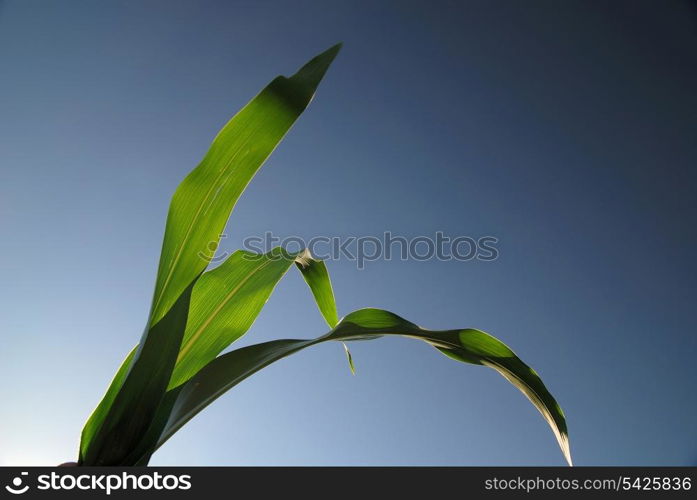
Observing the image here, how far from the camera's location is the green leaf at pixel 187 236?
28cm

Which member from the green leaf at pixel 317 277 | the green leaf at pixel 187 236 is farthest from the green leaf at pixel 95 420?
the green leaf at pixel 317 277

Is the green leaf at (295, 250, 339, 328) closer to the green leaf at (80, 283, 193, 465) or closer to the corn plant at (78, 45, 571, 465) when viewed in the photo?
the corn plant at (78, 45, 571, 465)

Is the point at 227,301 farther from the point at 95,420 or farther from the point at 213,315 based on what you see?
the point at 95,420

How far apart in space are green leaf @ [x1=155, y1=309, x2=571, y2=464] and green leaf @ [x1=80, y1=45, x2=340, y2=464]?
0.11 ft

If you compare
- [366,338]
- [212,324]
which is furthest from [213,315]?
[366,338]

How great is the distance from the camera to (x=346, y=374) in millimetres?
2145

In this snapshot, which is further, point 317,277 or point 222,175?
point 317,277

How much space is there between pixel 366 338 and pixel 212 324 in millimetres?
109

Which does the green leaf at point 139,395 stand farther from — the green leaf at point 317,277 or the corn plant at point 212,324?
the green leaf at point 317,277

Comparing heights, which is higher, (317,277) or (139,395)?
(317,277)

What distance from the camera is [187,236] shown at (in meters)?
0.31

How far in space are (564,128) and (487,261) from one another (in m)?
0.74

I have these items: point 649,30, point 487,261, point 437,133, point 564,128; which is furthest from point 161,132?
point 649,30

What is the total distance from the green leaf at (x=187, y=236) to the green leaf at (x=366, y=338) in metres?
0.03
